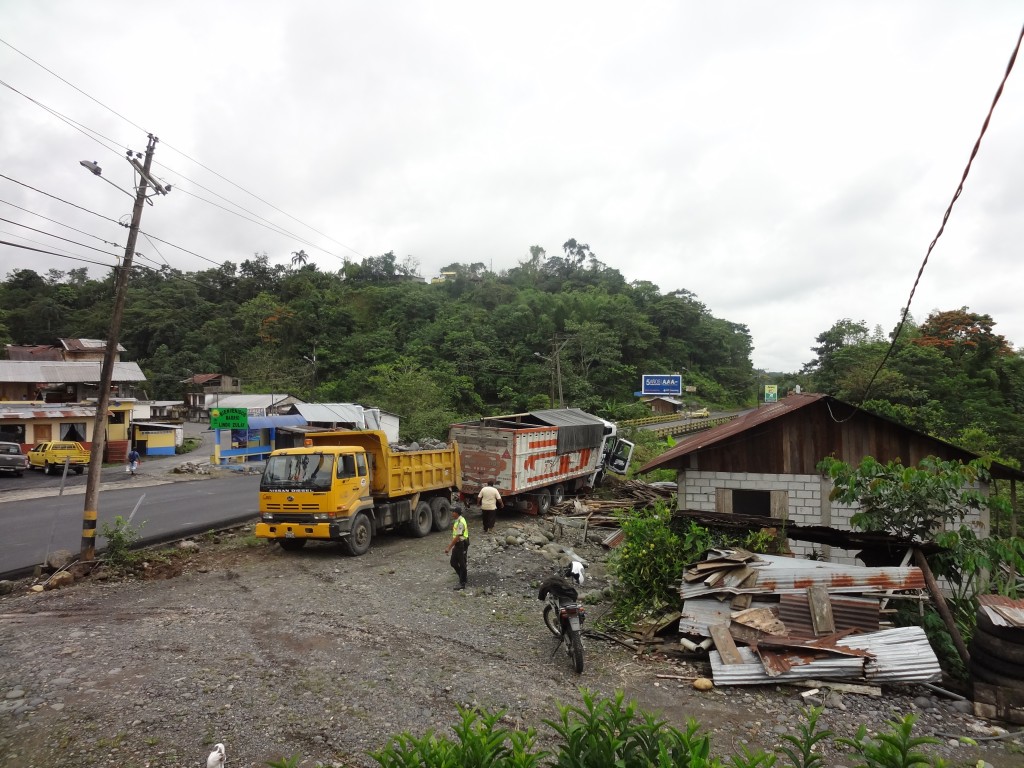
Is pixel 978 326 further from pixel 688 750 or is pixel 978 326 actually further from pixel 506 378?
pixel 688 750

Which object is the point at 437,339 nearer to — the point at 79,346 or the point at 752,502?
the point at 79,346

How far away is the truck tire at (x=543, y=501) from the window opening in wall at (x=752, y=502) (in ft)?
23.2

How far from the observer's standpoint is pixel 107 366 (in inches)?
440

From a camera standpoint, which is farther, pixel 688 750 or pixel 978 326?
pixel 978 326

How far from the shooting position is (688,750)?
258 centimetres

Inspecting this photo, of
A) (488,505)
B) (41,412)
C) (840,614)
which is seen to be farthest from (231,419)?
(840,614)

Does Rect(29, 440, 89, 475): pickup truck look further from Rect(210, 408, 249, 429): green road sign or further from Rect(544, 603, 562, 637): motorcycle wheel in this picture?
Rect(544, 603, 562, 637): motorcycle wheel

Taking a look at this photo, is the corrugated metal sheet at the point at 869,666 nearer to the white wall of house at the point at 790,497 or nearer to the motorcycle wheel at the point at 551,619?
the motorcycle wheel at the point at 551,619

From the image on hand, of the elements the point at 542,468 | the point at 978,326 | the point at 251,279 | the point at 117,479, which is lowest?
the point at 117,479

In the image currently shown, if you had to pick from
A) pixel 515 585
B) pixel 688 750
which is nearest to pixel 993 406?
pixel 515 585

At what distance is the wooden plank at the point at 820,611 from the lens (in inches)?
254

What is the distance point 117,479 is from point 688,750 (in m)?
30.0

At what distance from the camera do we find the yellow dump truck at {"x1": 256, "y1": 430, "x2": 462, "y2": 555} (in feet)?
37.1

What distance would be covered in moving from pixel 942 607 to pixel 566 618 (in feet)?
13.8
